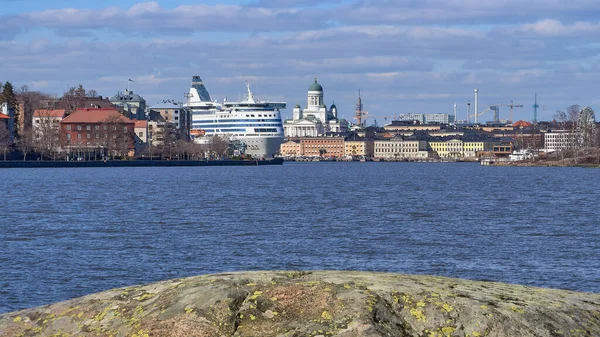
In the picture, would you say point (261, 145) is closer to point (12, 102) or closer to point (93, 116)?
point (93, 116)

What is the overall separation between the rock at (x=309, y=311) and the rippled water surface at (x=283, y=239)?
8.65 m

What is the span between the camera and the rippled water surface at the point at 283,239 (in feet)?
73.6

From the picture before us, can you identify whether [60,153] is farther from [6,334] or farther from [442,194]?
[6,334]

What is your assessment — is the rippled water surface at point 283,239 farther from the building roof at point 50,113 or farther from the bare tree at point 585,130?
the bare tree at point 585,130

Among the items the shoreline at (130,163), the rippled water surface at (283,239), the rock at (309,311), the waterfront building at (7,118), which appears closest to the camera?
the rock at (309,311)

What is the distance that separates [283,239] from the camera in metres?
30.7

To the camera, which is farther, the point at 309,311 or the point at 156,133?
the point at 156,133

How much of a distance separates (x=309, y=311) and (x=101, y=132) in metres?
156

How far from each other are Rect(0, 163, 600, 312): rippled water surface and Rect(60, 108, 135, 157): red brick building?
4115 inches

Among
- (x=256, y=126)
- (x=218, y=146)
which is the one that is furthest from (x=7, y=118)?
(x=256, y=126)

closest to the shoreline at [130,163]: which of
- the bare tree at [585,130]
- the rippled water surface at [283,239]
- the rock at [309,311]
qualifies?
the bare tree at [585,130]

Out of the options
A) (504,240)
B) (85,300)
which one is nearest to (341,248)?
(504,240)

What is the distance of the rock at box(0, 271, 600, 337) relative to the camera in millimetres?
8781

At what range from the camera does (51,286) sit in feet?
66.7
